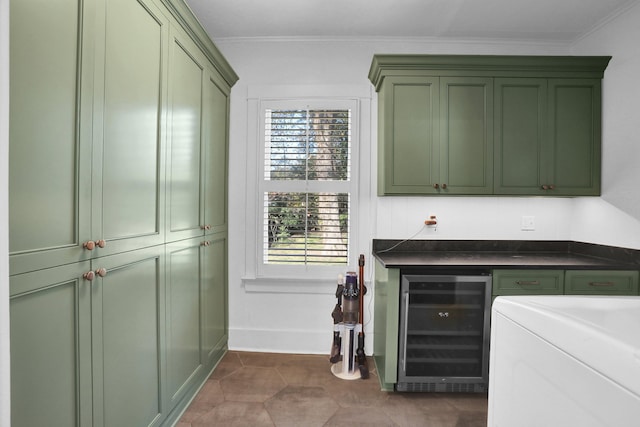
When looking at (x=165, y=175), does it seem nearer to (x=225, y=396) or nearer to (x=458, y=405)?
A: (x=225, y=396)

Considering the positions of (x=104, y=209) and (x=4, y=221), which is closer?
(x=4, y=221)

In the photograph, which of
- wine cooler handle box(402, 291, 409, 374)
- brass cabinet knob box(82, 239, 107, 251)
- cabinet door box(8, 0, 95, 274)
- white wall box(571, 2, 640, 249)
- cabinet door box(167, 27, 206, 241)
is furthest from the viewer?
white wall box(571, 2, 640, 249)

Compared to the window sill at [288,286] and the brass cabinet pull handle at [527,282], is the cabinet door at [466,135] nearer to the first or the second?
the brass cabinet pull handle at [527,282]

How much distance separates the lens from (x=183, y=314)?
1.98m

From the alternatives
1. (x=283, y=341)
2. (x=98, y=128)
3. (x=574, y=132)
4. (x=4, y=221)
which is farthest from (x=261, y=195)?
(x=574, y=132)

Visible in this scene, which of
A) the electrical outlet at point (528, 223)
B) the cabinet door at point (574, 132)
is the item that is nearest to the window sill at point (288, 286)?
the electrical outlet at point (528, 223)

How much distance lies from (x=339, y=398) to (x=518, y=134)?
87.5 inches

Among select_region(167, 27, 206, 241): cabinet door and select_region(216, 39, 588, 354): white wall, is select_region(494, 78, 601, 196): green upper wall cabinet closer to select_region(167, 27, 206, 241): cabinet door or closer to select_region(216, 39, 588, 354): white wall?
select_region(216, 39, 588, 354): white wall

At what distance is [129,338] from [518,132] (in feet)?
8.94

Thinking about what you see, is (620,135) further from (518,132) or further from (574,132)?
(518,132)

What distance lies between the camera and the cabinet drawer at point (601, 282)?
2260mm

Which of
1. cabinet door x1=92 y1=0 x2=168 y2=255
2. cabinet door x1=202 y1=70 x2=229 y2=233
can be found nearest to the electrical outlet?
cabinet door x1=202 y1=70 x2=229 y2=233

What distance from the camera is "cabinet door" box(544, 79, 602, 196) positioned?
2.54 m

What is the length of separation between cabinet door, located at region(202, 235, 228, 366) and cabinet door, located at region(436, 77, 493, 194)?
5.60ft
